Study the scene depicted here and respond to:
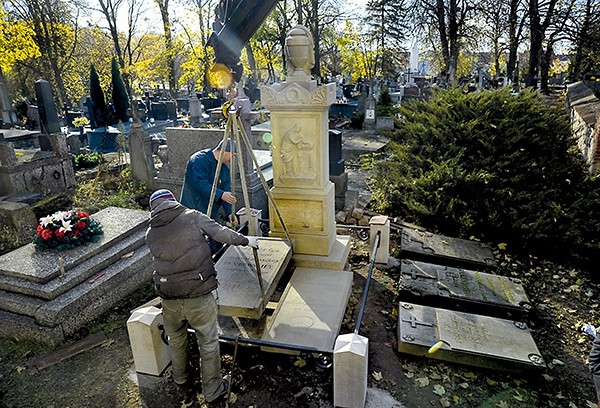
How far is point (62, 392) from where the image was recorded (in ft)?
12.5

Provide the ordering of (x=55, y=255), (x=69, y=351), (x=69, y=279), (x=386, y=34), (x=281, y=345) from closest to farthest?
1. (x=281, y=345)
2. (x=69, y=351)
3. (x=69, y=279)
4. (x=55, y=255)
5. (x=386, y=34)

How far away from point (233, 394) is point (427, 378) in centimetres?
177

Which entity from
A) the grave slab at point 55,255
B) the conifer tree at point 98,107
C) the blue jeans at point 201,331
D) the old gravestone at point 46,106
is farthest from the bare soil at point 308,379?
the conifer tree at point 98,107

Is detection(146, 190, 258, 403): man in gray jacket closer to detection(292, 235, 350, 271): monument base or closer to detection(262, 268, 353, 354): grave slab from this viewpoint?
detection(262, 268, 353, 354): grave slab

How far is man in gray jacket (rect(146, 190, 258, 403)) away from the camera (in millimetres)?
3201

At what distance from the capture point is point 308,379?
12.3 ft

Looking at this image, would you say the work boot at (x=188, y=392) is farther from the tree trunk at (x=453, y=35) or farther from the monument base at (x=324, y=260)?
the tree trunk at (x=453, y=35)

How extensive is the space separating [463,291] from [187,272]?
341 centimetres

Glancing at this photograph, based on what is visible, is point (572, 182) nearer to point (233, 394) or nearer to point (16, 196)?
point (233, 394)

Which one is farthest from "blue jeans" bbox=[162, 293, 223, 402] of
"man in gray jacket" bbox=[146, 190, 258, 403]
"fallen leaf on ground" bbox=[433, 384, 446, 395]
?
"fallen leaf on ground" bbox=[433, 384, 446, 395]

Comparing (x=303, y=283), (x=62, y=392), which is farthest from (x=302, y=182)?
(x=62, y=392)

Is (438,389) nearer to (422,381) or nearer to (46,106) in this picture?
(422,381)

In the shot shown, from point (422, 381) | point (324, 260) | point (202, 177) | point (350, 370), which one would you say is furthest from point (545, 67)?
point (350, 370)

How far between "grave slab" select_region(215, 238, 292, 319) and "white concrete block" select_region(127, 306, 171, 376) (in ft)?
1.97
